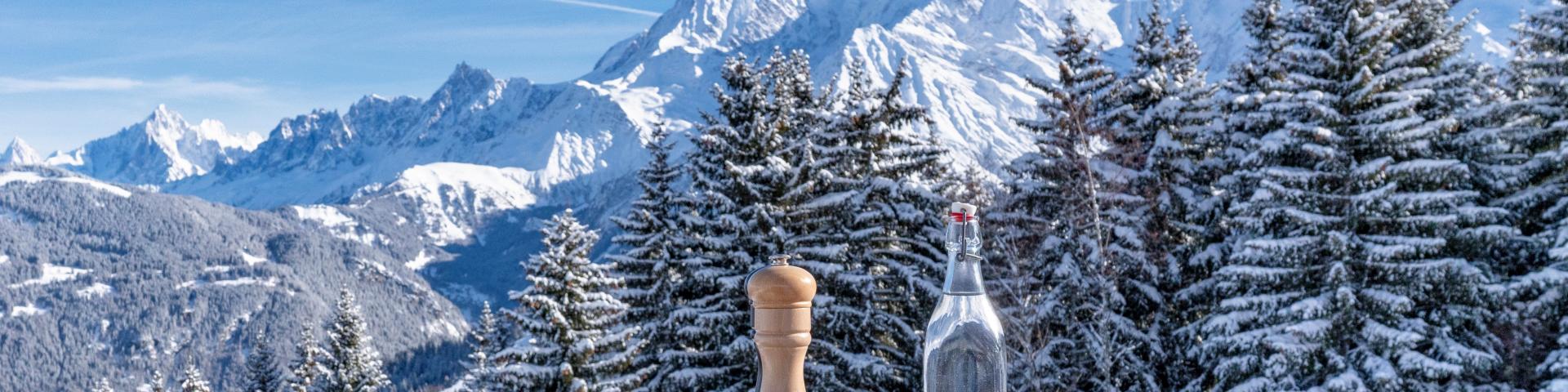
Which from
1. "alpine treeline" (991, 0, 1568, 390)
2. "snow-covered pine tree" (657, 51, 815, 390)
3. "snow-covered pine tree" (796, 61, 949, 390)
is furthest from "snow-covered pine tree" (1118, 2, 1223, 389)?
"snow-covered pine tree" (657, 51, 815, 390)

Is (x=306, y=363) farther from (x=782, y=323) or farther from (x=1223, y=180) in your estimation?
(x=782, y=323)

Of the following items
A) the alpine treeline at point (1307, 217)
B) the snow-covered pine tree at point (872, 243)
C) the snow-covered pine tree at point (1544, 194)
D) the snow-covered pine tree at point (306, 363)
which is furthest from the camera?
the snow-covered pine tree at point (306, 363)

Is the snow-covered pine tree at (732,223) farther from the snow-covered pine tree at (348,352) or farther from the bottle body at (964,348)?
the snow-covered pine tree at (348,352)

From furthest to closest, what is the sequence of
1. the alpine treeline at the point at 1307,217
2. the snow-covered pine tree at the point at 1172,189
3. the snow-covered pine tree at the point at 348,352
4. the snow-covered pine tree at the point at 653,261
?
the snow-covered pine tree at the point at 348,352, the snow-covered pine tree at the point at 653,261, the snow-covered pine tree at the point at 1172,189, the alpine treeline at the point at 1307,217

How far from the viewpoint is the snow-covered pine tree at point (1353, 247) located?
46.4 feet

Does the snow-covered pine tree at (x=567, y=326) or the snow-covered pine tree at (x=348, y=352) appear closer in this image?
the snow-covered pine tree at (x=567, y=326)

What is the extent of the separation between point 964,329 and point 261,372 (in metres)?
38.3

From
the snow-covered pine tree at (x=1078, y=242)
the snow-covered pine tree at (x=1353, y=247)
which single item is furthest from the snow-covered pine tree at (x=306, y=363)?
the snow-covered pine tree at (x=1353, y=247)

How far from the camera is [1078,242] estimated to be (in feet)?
56.0

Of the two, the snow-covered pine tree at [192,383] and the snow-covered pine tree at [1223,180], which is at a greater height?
the snow-covered pine tree at [1223,180]

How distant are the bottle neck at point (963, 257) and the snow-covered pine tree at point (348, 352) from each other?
31.6m

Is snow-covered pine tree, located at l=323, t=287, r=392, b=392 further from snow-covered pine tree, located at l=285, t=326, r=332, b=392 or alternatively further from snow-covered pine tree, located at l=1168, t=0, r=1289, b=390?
snow-covered pine tree, located at l=1168, t=0, r=1289, b=390

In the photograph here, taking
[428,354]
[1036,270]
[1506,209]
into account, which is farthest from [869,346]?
[428,354]

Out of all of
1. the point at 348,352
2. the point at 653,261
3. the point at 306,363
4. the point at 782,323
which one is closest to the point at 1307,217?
the point at 653,261
